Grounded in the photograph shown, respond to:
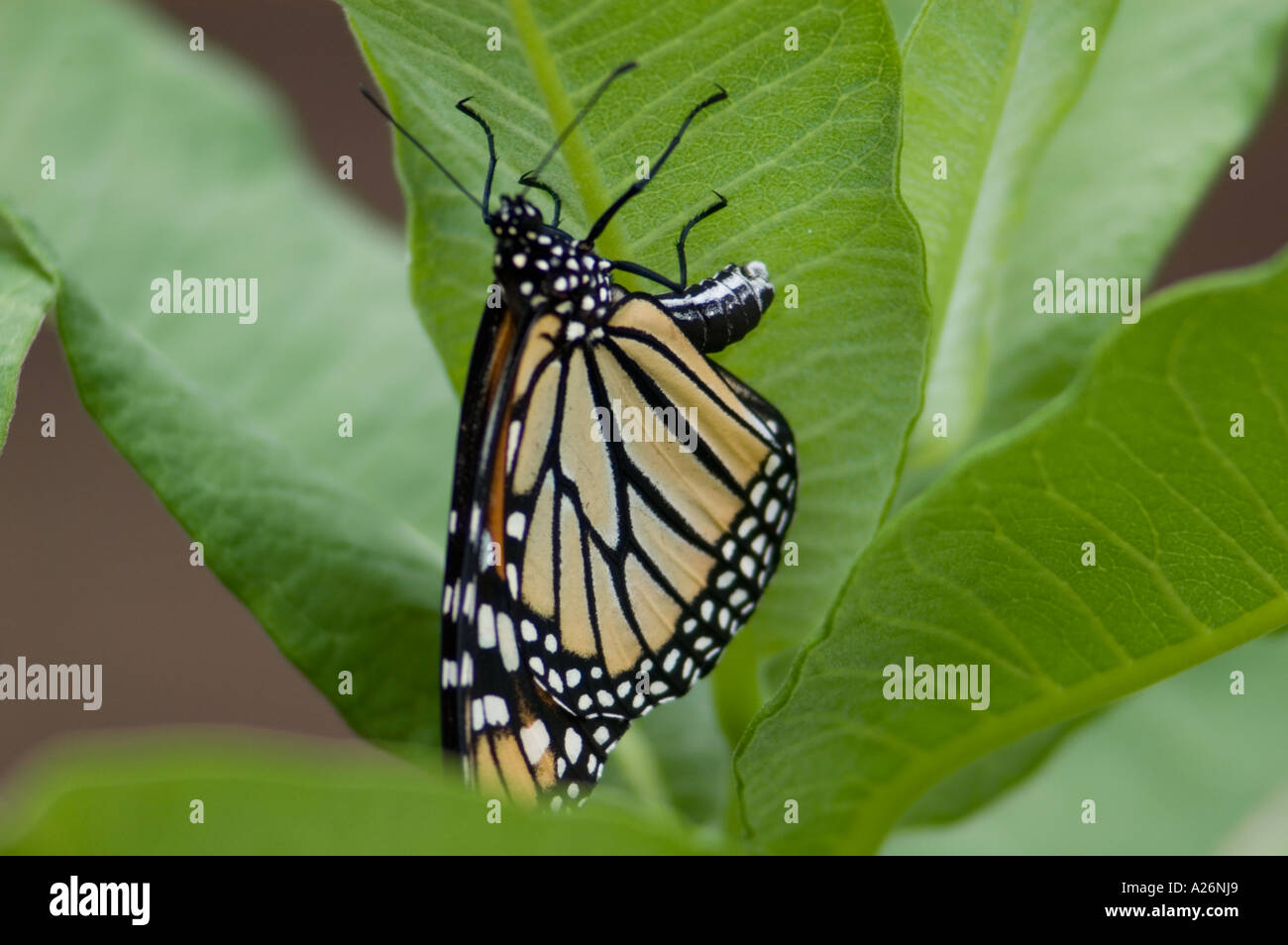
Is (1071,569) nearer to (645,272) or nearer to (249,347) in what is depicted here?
(645,272)

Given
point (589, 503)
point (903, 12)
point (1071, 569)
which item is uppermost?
point (903, 12)

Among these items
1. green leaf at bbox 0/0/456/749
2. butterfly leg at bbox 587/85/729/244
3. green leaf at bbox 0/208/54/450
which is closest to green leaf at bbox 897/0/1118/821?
butterfly leg at bbox 587/85/729/244

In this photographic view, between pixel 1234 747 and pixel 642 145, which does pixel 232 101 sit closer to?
pixel 642 145

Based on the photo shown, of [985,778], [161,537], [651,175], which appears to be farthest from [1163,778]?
[161,537]

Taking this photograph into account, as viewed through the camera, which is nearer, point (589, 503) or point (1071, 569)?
point (1071, 569)

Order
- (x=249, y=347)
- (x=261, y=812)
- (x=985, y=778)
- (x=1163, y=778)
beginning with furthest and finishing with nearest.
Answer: (x=1163, y=778) < (x=249, y=347) < (x=985, y=778) < (x=261, y=812)

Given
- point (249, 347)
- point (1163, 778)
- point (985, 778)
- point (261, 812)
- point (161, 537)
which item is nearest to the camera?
point (261, 812)
